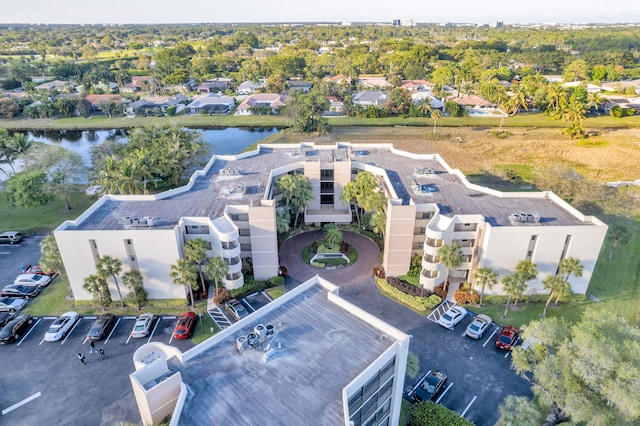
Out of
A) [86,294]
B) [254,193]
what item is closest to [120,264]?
[86,294]

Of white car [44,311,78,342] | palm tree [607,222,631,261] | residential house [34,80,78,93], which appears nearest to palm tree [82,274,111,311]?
white car [44,311,78,342]

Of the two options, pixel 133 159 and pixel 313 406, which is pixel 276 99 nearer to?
pixel 133 159

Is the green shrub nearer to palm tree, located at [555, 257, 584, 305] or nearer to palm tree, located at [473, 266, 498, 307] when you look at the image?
palm tree, located at [473, 266, 498, 307]

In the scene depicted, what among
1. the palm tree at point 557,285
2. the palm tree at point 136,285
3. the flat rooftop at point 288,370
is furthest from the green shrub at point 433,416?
the palm tree at point 136,285

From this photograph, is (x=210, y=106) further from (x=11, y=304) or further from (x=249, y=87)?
(x=11, y=304)

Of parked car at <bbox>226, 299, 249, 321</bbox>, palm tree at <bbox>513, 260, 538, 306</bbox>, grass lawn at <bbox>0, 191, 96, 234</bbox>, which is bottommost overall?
parked car at <bbox>226, 299, 249, 321</bbox>

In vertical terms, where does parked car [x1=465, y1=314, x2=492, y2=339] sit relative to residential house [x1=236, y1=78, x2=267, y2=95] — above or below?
below
